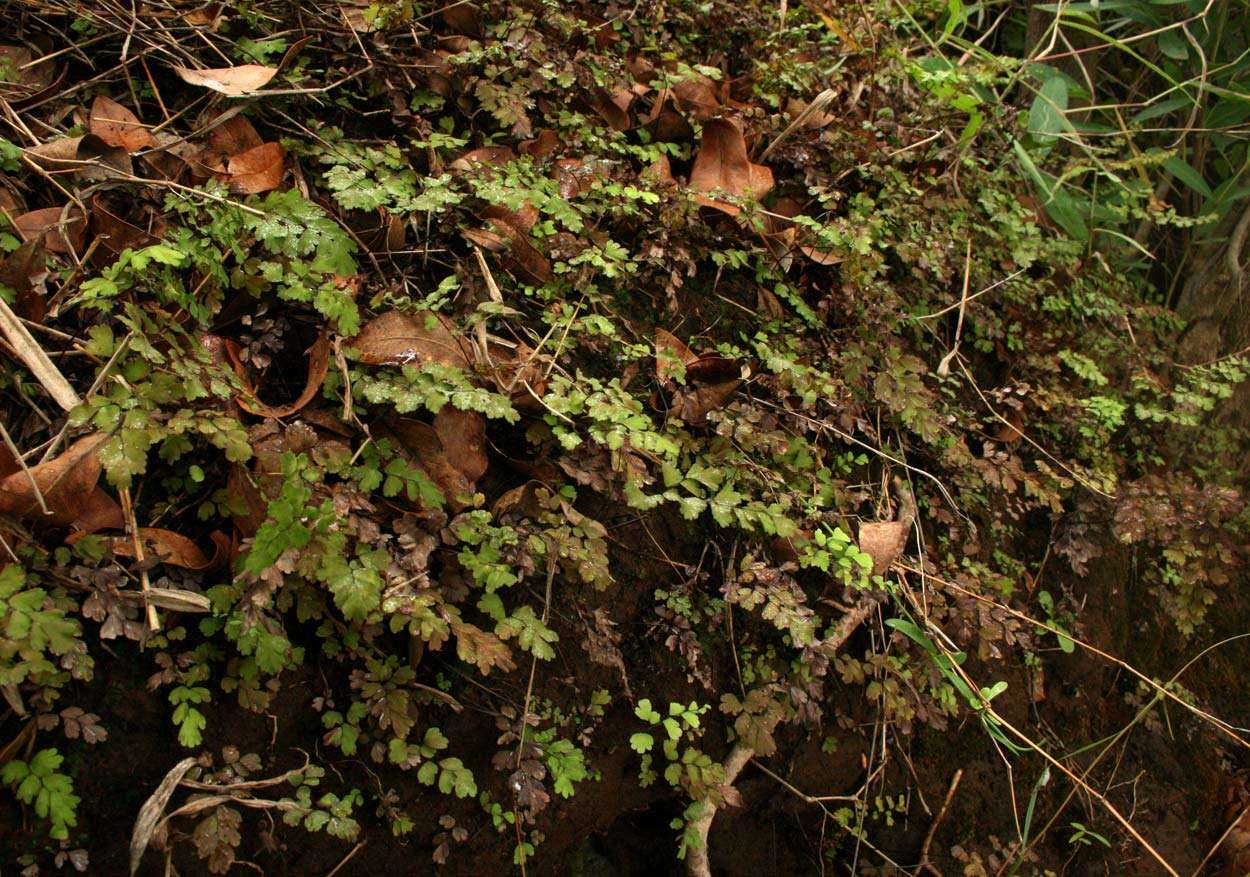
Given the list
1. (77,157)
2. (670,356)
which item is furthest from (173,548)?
(670,356)

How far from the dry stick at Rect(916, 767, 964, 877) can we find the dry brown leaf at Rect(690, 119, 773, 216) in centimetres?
189

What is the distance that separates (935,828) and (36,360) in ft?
8.54

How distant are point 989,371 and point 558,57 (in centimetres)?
185

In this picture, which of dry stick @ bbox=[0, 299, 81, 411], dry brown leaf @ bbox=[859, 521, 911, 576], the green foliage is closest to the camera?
the green foliage

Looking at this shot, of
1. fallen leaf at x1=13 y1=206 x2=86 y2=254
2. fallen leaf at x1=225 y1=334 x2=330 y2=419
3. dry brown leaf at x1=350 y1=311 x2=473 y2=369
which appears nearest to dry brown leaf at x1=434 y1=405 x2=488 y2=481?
dry brown leaf at x1=350 y1=311 x2=473 y2=369

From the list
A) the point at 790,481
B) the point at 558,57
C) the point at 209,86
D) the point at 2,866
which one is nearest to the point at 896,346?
the point at 790,481

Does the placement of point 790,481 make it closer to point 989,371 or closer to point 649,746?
point 649,746

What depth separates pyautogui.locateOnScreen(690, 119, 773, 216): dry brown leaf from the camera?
296cm

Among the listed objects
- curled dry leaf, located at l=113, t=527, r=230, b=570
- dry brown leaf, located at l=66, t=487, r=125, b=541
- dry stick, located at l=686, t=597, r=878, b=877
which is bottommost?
dry stick, located at l=686, t=597, r=878, b=877

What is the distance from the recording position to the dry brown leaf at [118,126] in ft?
7.45

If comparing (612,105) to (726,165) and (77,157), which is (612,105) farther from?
(77,157)

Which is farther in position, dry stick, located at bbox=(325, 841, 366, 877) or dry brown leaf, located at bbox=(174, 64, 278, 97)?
dry brown leaf, located at bbox=(174, 64, 278, 97)

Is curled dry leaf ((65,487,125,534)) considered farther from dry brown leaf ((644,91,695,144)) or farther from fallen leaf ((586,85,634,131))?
dry brown leaf ((644,91,695,144))

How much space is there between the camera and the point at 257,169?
2379 millimetres
